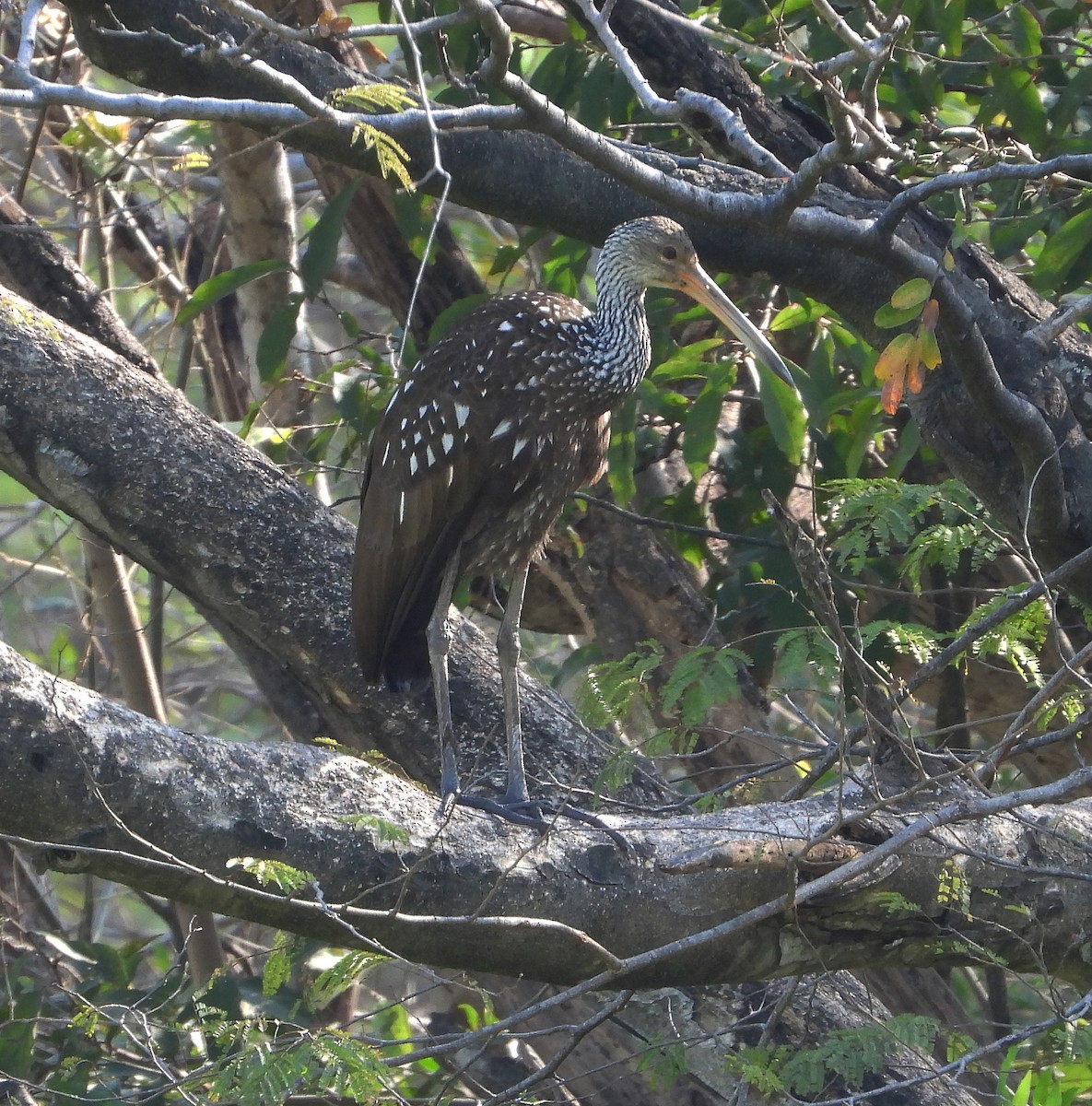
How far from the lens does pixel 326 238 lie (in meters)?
4.50

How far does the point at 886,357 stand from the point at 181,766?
4.83ft

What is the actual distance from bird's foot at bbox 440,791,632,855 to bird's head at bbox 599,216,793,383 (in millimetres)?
1379

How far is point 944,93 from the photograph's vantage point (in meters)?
4.60

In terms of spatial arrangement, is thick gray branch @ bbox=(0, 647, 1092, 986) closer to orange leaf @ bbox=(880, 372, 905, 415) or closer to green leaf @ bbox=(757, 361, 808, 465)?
orange leaf @ bbox=(880, 372, 905, 415)

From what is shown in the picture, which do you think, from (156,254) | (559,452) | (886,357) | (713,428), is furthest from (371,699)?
(156,254)

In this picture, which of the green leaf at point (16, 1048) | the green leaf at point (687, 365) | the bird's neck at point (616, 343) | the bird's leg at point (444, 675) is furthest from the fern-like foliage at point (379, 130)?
the green leaf at point (16, 1048)

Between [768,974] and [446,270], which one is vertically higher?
[446,270]

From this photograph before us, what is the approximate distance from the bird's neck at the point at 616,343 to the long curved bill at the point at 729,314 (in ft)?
0.51

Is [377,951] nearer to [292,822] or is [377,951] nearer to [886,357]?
[292,822]

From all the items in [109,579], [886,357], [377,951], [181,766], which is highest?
[886,357]

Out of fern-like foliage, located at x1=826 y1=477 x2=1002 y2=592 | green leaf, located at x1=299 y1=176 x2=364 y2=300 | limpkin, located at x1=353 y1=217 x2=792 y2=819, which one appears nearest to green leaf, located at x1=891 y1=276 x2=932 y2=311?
fern-like foliage, located at x1=826 y1=477 x2=1002 y2=592

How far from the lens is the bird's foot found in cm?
277

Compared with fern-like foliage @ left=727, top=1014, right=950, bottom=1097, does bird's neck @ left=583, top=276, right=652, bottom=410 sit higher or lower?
higher

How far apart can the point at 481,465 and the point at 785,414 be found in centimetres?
92
